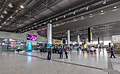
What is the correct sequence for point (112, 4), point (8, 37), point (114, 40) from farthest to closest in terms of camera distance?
1. point (8, 37)
2. point (114, 40)
3. point (112, 4)

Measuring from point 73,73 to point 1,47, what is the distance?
26188mm

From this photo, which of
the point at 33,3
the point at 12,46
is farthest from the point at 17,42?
the point at 33,3

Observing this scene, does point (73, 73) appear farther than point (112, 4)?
No

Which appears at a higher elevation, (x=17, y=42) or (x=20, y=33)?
(x=20, y=33)

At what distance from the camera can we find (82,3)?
380 inches

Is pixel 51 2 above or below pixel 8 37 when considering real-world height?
above

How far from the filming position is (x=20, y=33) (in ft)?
93.8

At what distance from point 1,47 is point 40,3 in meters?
21.2

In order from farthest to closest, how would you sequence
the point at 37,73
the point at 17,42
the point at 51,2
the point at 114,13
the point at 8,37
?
1. the point at 17,42
2. the point at 8,37
3. the point at 114,13
4. the point at 51,2
5. the point at 37,73

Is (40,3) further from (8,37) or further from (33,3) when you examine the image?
(8,37)

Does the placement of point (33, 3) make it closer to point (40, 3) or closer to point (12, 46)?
point (40, 3)

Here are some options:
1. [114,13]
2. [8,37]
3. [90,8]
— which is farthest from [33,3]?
[8,37]

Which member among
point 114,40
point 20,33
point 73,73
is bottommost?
point 73,73

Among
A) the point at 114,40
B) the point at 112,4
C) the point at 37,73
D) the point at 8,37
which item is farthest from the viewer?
the point at 8,37
